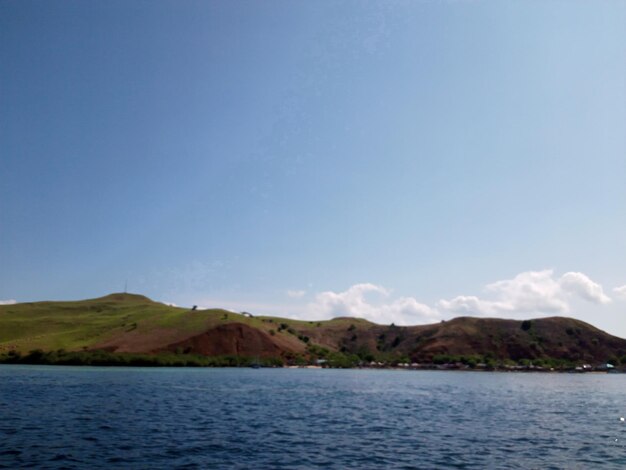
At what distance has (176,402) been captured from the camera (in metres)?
58.8

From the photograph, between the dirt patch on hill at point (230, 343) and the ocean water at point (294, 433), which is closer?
the ocean water at point (294, 433)

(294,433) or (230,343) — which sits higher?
(230,343)

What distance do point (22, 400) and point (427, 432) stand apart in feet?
150

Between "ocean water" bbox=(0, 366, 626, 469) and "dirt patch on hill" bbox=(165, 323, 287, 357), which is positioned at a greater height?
"dirt patch on hill" bbox=(165, 323, 287, 357)

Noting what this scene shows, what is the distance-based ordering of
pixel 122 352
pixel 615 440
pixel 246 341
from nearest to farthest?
pixel 615 440
pixel 122 352
pixel 246 341

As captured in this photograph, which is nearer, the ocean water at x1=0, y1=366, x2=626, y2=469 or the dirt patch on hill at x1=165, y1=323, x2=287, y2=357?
the ocean water at x1=0, y1=366, x2=626, y2=469

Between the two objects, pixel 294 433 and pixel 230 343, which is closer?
pixel 294 433

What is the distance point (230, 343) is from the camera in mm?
191500

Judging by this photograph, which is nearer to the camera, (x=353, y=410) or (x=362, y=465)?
(x=362, y=465)

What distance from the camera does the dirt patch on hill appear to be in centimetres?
18512

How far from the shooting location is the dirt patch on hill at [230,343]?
185125mm

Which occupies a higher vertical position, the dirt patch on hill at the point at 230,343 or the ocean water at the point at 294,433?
the dirt patch on hill at the point at 230,343

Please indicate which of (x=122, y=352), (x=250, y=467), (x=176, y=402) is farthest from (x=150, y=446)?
(x=122, y=352)

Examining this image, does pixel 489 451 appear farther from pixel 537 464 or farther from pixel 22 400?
pixel 22 400
